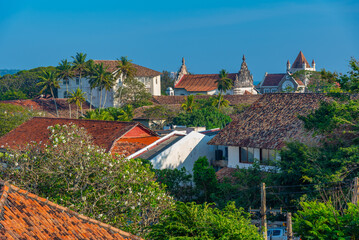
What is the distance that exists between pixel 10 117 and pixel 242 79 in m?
58.0

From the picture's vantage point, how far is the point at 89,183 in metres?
14.1

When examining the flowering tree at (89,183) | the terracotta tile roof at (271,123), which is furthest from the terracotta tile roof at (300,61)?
the flowering tree at (89,183)

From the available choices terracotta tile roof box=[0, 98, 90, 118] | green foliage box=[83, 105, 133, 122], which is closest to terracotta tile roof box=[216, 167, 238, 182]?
green foliage box=[83, 105, 133, 122]

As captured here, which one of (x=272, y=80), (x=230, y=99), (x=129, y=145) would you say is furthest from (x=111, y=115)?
(x=272, y=80)

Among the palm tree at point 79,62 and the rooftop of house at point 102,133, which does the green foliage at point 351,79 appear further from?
the palm tree at point 79,62

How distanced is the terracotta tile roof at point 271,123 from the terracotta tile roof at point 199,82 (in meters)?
59.8

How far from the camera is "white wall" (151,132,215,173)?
87.8ft

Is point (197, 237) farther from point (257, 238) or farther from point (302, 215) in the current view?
point (302, 215)

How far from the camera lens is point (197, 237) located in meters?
11.2

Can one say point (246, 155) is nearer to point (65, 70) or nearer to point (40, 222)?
point (40, 222)

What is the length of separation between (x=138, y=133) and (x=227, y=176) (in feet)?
22.2

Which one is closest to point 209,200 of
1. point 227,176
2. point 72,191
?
point 227,176

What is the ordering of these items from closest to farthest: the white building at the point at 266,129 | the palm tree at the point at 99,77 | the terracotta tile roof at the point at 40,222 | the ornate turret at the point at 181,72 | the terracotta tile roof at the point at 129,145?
the terracotta tile roof at the point at 40,222 < the white building at the point at 266,129 < the terracotta tile roof at the point at 129,145 < the palm tree at the point at 99,77 < the ornate turret at the point at 181,72

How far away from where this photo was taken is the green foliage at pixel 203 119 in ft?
165
